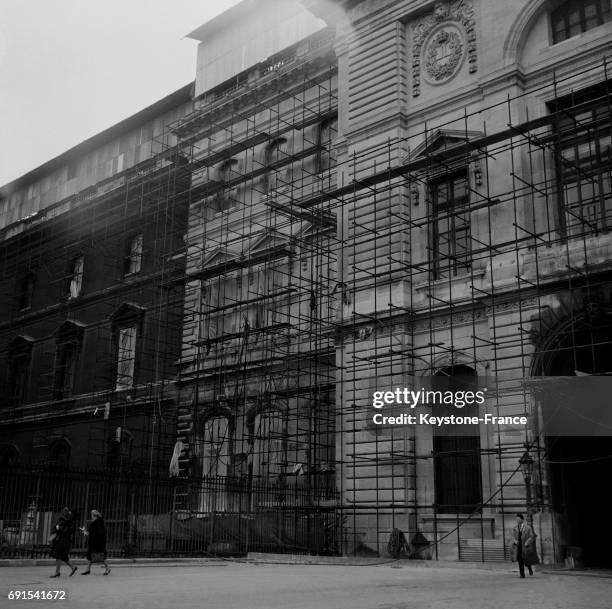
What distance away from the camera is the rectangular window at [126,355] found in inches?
1398

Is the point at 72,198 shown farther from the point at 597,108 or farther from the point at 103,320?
the point at 597,108

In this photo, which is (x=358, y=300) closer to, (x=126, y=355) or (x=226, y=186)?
(x=226, y=186)

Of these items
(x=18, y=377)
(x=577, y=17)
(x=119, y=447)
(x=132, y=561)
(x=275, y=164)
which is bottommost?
(x=132, y=561)

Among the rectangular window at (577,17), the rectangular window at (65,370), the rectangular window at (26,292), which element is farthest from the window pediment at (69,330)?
the rectangular window at (577,17)

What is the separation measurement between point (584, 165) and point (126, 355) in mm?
21433

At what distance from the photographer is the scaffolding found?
70.8ft

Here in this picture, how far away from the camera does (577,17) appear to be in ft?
78.0

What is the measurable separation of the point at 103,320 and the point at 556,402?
74.9 ft

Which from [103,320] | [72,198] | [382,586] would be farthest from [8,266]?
[382,586]

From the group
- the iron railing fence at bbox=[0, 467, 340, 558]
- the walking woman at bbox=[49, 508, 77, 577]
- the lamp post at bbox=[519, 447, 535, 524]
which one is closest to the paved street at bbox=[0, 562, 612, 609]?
the walking woman at bbox=[49, 508, 77, 577]

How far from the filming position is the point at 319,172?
2992 centimetres

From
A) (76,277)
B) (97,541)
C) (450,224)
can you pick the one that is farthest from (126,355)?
(97,541)

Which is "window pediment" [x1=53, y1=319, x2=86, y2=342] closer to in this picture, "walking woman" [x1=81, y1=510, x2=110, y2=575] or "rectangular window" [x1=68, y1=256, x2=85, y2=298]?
"rectangular window" [x1=68, y1=256, x2=85, y2=298]

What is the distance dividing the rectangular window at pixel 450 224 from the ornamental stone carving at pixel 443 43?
339 centimetres
